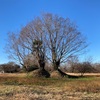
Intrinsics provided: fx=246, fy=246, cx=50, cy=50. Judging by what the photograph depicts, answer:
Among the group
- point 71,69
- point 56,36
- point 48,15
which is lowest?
point 71,69

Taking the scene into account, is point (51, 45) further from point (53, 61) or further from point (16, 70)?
point (16, 70)

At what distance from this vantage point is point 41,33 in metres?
40.5

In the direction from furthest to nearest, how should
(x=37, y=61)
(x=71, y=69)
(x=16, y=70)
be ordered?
(x=16, y=70) < (x=71, y=69) < (x=37, y=61)

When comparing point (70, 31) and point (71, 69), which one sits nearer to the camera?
point (70, 31)

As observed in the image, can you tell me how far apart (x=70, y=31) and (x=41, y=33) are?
192 inches

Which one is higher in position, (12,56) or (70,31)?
(70,31)

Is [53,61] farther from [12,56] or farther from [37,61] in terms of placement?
[12,56]

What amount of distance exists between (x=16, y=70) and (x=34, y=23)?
2852cm

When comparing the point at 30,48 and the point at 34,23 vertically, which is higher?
the point at 34,23

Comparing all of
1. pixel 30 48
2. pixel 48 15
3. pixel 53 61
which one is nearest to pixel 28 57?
pixel 30 48

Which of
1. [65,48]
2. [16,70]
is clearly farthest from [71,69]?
[65,48]

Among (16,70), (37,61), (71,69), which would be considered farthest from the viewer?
(16,70)

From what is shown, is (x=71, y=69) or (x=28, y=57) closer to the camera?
(x=28, y=57)

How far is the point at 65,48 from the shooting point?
4119cm
